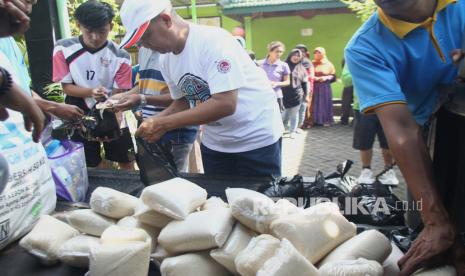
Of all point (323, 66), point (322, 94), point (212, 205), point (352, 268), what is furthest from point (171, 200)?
point (323, 66)

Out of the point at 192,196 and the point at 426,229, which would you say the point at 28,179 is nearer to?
the point at 192,196

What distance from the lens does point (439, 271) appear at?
1030 millimetres

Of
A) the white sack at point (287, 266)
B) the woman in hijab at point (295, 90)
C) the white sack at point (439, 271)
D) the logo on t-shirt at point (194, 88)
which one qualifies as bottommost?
the woman in hijab at point (295, 90)

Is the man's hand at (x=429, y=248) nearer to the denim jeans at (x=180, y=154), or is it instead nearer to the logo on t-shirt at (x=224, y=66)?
the logo on t-shirt at (x=224, y=66)

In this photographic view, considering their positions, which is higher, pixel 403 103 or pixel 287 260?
pixel 403 103

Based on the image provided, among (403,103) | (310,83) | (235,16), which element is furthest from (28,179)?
(235,16)

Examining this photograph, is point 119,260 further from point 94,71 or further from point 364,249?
point 94,71

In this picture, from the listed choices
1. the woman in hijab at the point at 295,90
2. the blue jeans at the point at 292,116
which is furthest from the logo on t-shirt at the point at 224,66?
the blue jeans at the point at 292,116

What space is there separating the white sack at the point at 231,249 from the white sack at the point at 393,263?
404mm

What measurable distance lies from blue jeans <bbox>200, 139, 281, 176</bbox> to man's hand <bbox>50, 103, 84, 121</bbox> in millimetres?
787

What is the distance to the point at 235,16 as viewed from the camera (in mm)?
11430

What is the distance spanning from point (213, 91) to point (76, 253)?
0.91 metres

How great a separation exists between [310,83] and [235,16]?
410 cm

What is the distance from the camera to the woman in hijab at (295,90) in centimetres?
756
